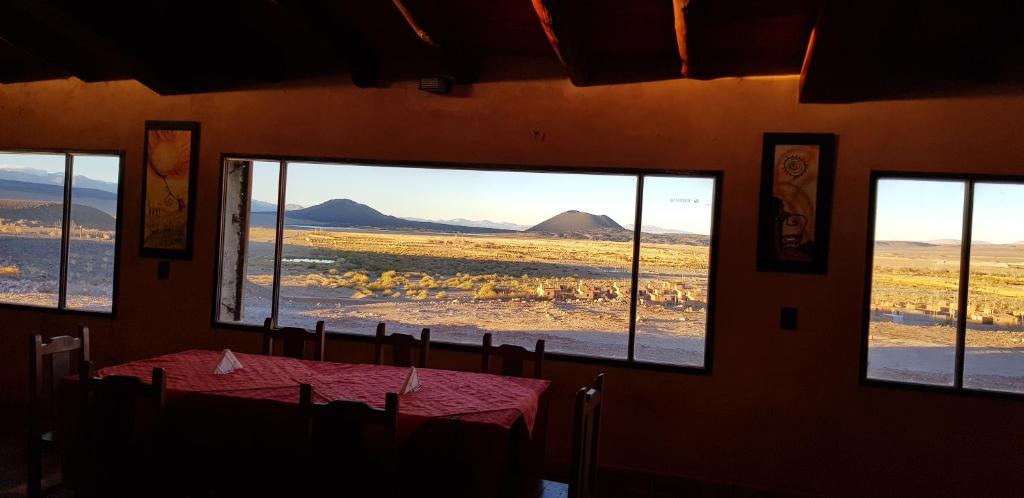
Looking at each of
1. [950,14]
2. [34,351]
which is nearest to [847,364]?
[950,14]

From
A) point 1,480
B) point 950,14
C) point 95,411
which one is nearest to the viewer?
point 95,411

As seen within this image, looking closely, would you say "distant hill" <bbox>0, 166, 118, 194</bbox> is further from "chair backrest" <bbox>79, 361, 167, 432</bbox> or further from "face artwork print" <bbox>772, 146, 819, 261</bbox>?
"face artwork print" <bbox>772, 146, 819, 261</bbox>

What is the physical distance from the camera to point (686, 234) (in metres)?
4.81

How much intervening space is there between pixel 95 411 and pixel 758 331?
3607 mm

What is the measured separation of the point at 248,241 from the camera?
18.5 feet

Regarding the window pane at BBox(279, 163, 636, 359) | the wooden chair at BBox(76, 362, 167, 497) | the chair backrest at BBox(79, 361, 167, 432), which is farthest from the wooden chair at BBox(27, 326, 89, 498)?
the window pane at BBox(279, 163, 636, 359)

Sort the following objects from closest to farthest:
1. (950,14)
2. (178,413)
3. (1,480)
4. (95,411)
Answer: (95,411) < (178,413) < (950,14) < (1,480)

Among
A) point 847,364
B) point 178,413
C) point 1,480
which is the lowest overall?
point 1,480

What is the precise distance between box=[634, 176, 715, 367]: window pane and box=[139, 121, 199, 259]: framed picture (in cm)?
333

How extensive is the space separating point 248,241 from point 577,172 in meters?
2.56

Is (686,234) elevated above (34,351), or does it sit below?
above

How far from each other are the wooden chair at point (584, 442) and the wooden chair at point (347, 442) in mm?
716

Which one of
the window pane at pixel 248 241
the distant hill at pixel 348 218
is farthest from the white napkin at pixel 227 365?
the distant hill at pixel 348 218

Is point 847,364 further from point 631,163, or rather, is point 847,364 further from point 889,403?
point 631,163
